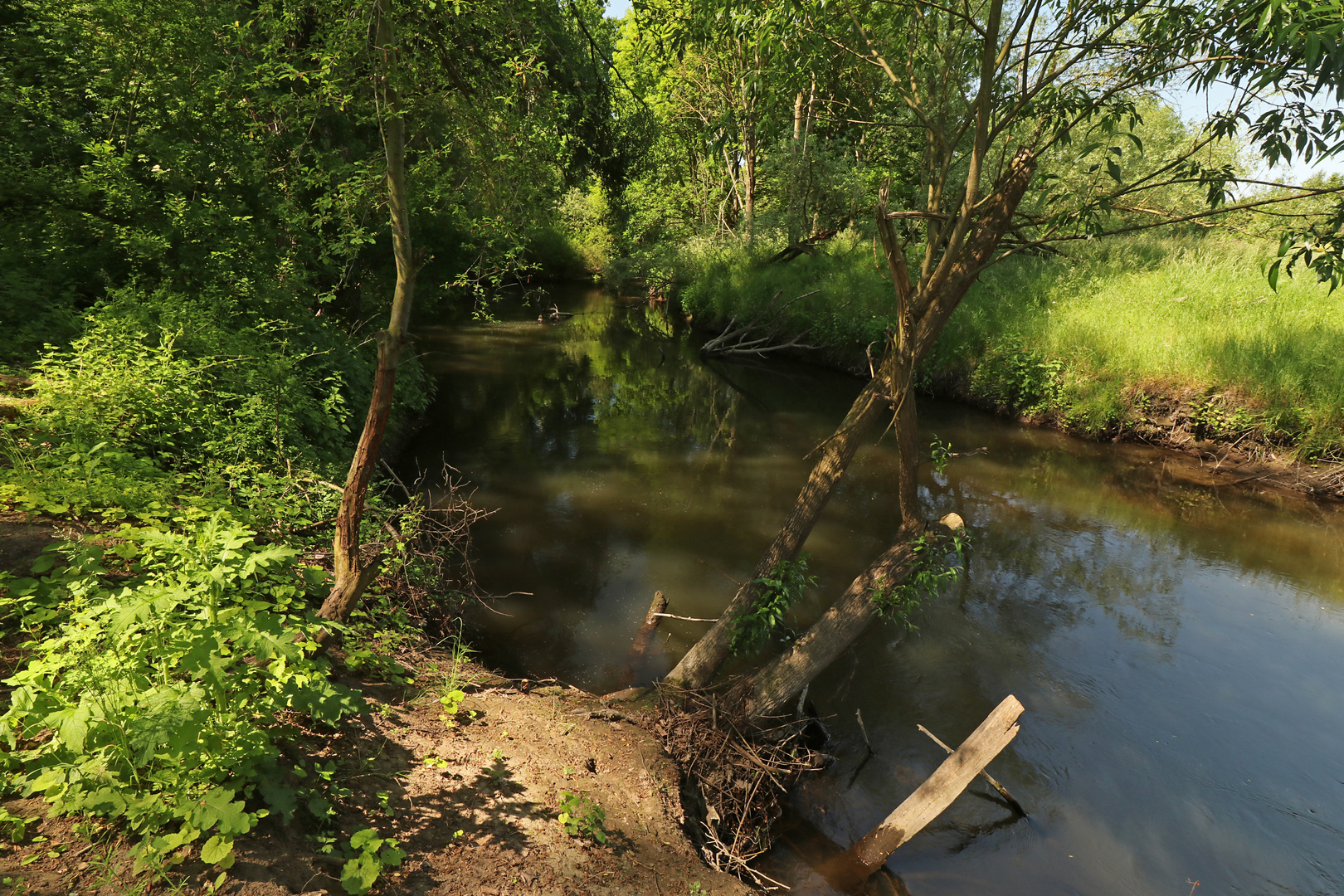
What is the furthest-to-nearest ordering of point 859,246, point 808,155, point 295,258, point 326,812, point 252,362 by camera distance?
point 859,246 → point 808,155 → point 295,258 → point 252,362 → point 326,812

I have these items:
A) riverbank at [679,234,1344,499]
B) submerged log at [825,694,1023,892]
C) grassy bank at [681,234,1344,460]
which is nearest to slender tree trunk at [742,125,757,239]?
grassy bank at [681,234,1344,460]

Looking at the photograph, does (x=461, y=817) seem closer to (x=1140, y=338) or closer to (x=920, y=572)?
(x=920, y=572)

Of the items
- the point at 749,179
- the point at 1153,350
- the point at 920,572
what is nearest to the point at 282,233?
the point at 920,572

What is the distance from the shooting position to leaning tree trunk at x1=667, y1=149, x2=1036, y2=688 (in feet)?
15.6

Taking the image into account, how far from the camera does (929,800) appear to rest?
4262 millimetres

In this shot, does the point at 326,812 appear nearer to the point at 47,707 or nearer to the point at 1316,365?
the point at 47,707

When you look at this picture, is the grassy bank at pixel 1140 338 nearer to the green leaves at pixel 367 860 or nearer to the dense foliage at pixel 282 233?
the dense foliage at pixel 282 233

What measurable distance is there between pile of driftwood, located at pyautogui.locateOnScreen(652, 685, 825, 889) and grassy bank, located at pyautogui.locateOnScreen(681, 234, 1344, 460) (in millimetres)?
9596

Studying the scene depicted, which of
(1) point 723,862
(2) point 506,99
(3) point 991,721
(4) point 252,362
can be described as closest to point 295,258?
(4) point 252,362

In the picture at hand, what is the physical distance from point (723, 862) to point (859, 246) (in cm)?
2115

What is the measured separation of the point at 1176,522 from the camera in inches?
412

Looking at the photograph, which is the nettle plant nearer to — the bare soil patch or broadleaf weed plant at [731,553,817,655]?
the bare soil patch

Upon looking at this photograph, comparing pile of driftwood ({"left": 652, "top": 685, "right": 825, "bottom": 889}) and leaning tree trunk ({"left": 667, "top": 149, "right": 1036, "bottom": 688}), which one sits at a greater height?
leaning tree trunk ({"left": 667, "top": 149, "right": 1036, "bottom": 688})

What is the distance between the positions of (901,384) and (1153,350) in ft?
38.2
